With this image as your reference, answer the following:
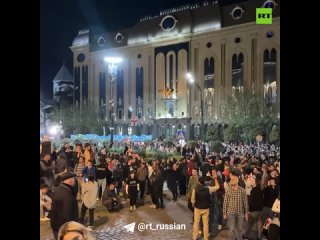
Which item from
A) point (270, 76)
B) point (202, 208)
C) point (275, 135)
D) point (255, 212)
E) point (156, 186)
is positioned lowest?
point (255, 212)

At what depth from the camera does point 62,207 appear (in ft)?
23.6

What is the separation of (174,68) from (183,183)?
256cm

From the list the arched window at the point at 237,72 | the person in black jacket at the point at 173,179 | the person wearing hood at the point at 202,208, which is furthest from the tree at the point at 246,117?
the person wearing hood at the point at 202,208

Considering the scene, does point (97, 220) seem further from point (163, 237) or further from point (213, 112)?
point (213, 112)

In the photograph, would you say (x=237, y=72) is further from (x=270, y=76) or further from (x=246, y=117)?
(x=246, y=117)

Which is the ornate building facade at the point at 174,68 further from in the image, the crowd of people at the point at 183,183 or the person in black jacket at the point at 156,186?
the person in black jacket at the point at 156,186

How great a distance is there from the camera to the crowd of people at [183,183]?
7.43 m

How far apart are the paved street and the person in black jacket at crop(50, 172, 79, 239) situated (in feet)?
1.00

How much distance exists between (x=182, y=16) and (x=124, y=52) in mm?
1508

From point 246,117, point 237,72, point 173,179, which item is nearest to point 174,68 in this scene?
point 237,72

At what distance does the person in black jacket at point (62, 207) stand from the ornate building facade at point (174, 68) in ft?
6.58

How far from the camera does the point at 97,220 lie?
25.7ft
